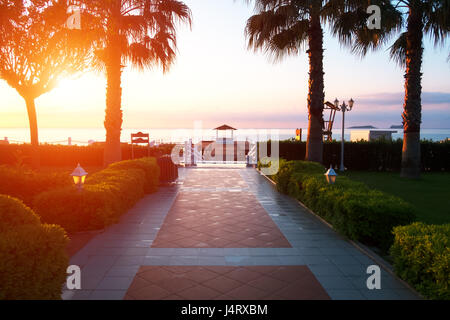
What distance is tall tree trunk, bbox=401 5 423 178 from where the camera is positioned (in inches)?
540

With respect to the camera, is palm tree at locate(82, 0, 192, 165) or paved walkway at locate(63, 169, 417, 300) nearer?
paved walkway at locate(63, 169, 417, 300)

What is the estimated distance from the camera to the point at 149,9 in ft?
39.2

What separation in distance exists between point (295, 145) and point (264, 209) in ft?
36.0

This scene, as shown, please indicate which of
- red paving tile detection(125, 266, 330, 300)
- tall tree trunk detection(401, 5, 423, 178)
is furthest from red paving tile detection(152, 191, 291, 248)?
tall tree trunk detection(401, 5, 423, 178)

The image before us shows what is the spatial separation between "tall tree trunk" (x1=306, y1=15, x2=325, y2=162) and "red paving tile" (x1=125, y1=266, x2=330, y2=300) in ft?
26.1

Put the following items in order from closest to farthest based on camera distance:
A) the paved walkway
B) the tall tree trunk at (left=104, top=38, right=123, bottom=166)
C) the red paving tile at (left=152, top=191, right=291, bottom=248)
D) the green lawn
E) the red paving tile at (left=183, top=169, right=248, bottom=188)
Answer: the paved walkway, the red paving tile at (left=152, top=191, right=291, bottom=248), the green lawn, the tall tree trunk at (left=104, top=38, right=123, bottom=166), the red paving tile at (left=183, top=169, right=248, bottom=188)

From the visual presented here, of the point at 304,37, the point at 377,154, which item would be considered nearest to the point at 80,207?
the point at 304,37

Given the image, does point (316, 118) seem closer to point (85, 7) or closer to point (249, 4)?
point (249, 4)

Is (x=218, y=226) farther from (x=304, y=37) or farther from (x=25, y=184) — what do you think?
(x=304, y=37)

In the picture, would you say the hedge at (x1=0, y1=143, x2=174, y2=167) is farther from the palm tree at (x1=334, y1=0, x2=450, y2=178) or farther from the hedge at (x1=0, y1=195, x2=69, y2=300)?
the hedge at (x1=0, y1=195, x2=69, y2=300)

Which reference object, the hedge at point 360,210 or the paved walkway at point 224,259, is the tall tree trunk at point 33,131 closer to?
the paved walkway at point 224,259

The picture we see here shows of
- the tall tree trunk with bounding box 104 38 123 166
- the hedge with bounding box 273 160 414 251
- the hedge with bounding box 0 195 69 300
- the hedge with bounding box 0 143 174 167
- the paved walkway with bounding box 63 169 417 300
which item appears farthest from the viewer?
the hedge with bounding box 0 143 174 167

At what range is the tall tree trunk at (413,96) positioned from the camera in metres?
13.7
